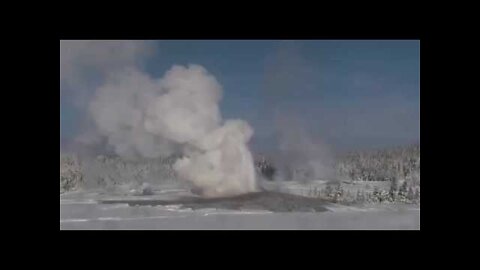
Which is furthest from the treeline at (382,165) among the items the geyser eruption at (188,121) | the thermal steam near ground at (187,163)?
the geyser eruption at (188,121)

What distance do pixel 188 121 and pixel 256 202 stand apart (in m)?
1.03

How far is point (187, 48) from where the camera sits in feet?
22.8

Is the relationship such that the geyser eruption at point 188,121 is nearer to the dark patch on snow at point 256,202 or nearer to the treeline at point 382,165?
the dark patch on snow at point 256,202

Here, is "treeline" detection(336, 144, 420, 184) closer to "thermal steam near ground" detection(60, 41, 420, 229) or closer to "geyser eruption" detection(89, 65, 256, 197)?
"thermal steam near ground" detection(60, 41, 420, 229)

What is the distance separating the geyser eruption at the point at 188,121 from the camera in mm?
6988

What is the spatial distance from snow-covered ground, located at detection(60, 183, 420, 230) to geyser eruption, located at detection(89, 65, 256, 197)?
25 cm

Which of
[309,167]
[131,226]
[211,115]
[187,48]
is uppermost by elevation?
[187,48]

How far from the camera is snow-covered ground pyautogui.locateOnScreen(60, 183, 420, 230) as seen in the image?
6.86 meters

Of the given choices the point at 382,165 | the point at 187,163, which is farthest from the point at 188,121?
the point at 382,165

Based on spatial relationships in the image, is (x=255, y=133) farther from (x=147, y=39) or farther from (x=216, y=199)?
(x=147, y=39)

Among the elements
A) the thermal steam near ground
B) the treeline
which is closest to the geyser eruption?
the thermal steam near ground

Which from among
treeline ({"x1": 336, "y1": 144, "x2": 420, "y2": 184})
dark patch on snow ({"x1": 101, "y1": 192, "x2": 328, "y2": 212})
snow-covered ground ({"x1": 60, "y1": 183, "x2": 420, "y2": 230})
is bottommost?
snow-covered ground ({"x1": 60, "y1": 183, "x2": 420, "y2": 230})
